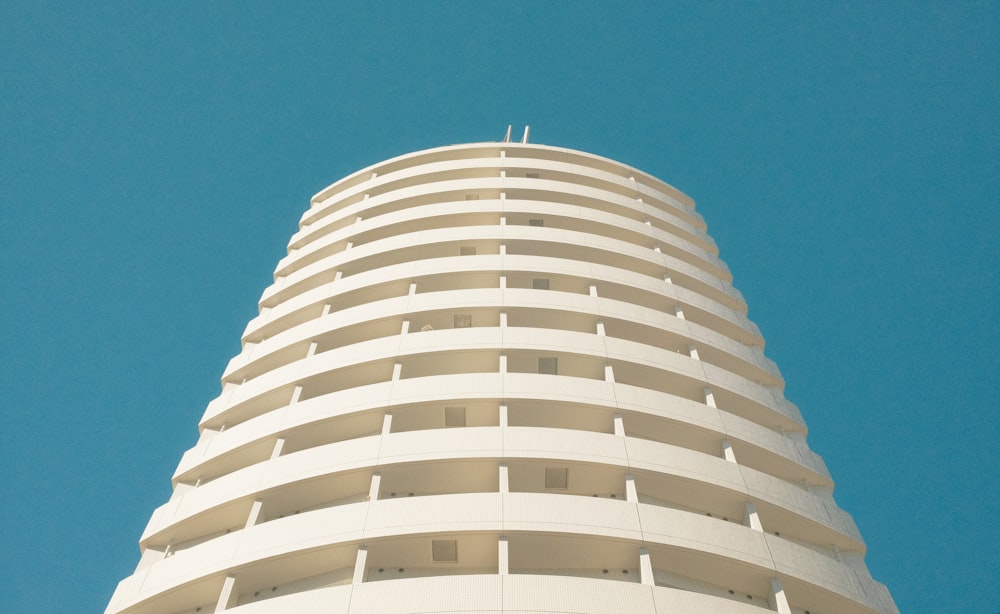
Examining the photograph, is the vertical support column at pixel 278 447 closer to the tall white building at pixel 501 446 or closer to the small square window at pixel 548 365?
the tall white building at pixel 501 446

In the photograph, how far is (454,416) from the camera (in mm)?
27000

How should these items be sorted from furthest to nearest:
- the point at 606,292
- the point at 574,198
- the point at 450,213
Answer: the point at 574,198, the point at 450,213, the point at 606,292

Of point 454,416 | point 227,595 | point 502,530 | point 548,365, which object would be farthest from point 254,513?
point 548,365

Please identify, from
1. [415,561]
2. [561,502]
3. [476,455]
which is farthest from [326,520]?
[561,502]

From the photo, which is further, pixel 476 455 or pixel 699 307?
pixel 699 307

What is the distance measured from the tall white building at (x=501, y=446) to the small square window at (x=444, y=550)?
54 mm

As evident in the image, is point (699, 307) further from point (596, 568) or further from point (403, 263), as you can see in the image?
point (596, 568)

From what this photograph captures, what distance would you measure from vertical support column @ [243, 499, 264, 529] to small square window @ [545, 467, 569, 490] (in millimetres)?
8586

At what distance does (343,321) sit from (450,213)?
8.39m

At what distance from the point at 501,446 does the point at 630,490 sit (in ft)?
12.8

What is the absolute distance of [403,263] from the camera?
34.7m

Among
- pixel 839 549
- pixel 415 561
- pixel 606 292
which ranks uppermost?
pixel 606 292

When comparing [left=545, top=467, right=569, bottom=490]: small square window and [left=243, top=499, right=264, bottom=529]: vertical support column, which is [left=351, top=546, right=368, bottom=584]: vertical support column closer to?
[left=243, top=499, right=264, bottom=529]: vertical support column

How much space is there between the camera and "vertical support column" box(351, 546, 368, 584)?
793 inches
